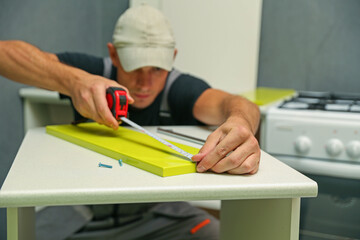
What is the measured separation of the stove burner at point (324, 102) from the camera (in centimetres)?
139

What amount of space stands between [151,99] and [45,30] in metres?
0.75

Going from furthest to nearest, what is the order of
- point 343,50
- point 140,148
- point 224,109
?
point 343,50 < point 224,109 < point 140,148

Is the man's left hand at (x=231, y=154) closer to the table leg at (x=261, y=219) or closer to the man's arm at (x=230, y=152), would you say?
the man's arm at (x=230, y=152)

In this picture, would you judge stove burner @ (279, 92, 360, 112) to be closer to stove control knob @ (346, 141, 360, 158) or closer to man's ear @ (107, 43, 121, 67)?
stove control knob @ (346, 141, 360, 158)

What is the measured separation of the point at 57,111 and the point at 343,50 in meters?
1.48

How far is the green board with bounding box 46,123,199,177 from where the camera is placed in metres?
0.71

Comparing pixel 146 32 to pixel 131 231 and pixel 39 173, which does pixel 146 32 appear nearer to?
pixel 39 173

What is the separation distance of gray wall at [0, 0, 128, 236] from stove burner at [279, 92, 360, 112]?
1148 mm

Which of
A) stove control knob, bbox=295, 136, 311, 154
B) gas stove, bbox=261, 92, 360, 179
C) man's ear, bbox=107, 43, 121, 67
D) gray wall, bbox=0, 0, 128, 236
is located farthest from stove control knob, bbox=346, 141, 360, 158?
gray wall, bbox=0, 0, 128, 236


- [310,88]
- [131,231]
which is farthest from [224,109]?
[310,88]

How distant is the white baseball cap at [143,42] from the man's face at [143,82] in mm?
66

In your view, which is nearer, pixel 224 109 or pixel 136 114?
pixel 224 109

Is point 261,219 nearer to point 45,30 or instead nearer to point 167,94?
point 167,94

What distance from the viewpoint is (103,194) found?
0.60 m
